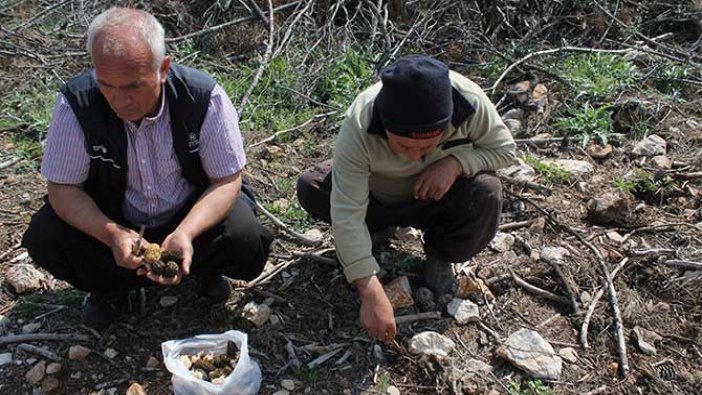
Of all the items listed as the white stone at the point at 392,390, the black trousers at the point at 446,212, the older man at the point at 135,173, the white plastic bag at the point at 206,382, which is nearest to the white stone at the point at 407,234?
the black trousers at the point at 446,212

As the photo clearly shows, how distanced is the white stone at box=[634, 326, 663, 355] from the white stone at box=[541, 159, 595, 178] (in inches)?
37.5

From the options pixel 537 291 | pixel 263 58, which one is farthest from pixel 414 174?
pixel 263 58

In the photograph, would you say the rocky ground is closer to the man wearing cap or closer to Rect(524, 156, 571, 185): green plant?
Rect(524, 156, 571, 185): green plant

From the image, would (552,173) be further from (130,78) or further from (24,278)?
(24,278)

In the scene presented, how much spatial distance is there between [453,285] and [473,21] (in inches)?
88.5

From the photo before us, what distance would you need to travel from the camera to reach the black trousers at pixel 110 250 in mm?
2326

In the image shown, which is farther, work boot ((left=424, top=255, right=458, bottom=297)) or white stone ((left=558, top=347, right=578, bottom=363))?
work boot ((left=424, top=255, right=458, bottom=297))

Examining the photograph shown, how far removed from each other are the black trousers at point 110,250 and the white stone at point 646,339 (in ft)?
4.29

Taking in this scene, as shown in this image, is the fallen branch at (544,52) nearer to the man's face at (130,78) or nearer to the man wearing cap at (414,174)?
the man wearing cap at (414,174)

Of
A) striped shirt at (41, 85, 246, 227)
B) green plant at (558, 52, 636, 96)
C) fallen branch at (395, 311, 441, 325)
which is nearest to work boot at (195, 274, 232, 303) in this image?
striped shirt at (41, 85, 246, 227)

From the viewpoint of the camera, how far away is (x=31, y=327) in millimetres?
2512

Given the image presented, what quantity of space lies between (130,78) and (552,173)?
6.39 feet

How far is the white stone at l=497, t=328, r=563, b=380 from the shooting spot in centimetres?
227

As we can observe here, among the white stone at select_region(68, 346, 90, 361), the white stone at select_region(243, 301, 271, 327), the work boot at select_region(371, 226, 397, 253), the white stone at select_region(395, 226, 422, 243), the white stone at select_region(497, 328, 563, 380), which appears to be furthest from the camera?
the white stone at select_region(395, 226, 422, 243)
